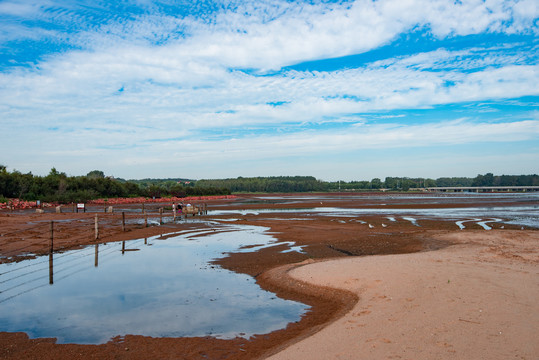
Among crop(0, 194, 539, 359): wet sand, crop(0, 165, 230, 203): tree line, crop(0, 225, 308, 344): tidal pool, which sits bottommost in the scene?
crop(0, 225, 308, 344): tidal pool

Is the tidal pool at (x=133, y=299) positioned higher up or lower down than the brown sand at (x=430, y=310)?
lower down

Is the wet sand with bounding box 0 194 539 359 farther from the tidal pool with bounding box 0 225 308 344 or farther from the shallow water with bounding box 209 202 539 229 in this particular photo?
the shallow water with bounding box 209 202 539 229

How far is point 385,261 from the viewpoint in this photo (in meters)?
12.4

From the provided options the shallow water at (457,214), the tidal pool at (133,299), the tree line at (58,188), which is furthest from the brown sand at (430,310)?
the tree line at (58,188)

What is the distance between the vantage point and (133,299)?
33.5 ft

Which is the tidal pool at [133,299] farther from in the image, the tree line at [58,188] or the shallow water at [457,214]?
the tree line at [58,188]

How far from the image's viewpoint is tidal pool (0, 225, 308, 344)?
803cm

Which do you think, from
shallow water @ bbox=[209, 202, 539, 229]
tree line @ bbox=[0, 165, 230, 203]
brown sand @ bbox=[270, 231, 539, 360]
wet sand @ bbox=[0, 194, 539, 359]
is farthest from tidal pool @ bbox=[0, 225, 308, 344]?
tree line @ bbox=[0, 165, 230, 203]

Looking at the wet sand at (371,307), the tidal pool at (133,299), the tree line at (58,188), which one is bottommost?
the tidal pool at (133,299)

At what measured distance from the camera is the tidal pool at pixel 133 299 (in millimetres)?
8031

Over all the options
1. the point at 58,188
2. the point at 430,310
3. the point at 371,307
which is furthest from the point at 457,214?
the point at 58,188

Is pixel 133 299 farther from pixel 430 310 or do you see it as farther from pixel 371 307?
pixel 430 310

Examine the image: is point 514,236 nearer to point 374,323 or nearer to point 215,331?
point 374,323

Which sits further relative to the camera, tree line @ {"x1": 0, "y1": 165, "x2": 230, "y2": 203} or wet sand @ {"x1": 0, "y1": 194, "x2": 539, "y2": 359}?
tree line @ {"x1": 0, "y1": 165, "x2": 230, "y2": 203}
